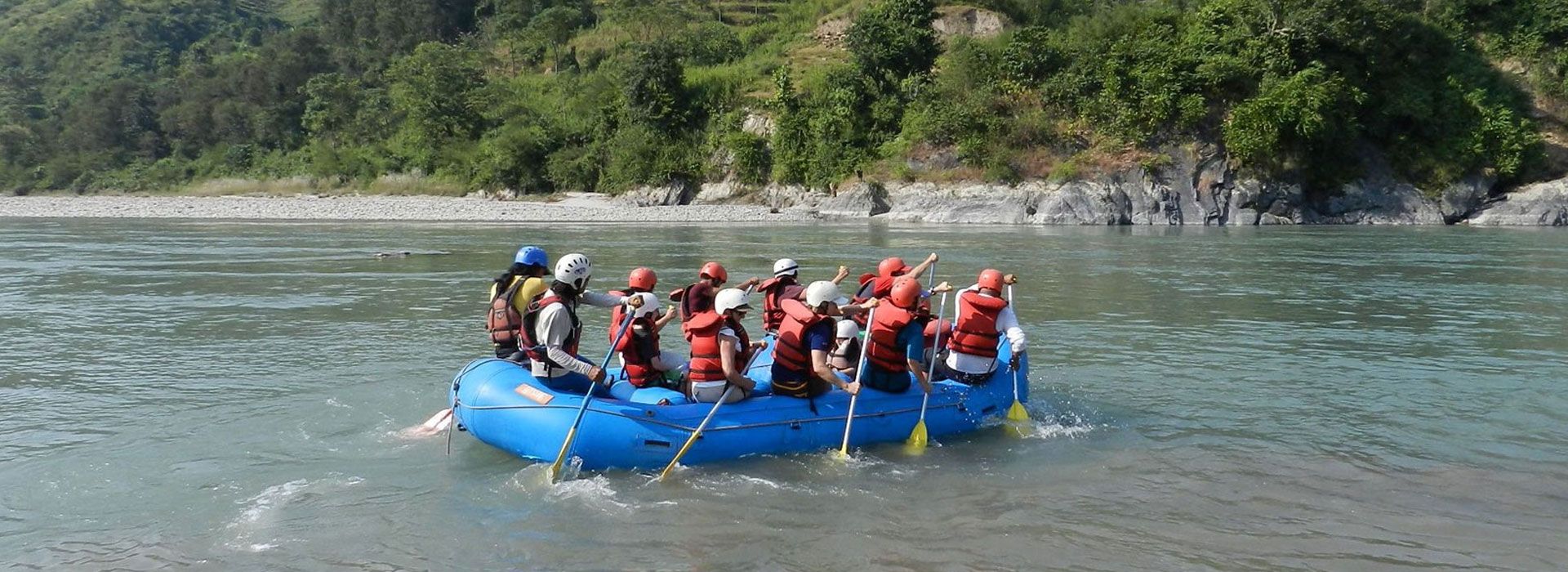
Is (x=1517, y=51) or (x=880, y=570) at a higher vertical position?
(x=1517, y=51)

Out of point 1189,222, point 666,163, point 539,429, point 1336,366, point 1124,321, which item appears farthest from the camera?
point 666,163

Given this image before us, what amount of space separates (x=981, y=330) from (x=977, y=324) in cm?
8

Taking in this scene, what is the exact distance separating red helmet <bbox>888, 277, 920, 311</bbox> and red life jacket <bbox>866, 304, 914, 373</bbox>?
5 cm

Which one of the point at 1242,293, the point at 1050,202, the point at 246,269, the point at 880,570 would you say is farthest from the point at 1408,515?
the point at 1050,202

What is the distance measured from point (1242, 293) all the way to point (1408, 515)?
10359mm

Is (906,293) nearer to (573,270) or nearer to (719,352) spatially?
(719,352)

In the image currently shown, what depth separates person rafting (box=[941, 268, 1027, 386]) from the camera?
318 inches

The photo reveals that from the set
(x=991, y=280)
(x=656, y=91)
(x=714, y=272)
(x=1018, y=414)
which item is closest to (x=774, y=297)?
(x=714, y=272)

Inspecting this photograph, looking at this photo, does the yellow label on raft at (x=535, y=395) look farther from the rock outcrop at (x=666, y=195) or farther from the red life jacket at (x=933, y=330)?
the rock outcrop at (x=666, y=195)

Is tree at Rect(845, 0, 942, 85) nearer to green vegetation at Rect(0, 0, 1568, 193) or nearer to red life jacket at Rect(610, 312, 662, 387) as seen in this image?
green vegetation at Rect(0, 0, 1568, 193)

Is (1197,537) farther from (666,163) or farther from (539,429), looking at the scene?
(666,163)

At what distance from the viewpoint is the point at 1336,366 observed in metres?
10.3

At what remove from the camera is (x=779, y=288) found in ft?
28.9

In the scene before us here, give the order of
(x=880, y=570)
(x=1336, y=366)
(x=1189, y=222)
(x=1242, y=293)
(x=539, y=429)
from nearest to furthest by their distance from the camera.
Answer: (x=880, y=570)
(x=539, y=429)
(x=1336, y=366)
(x=1242, y=293)
(x=1189, y=222)
